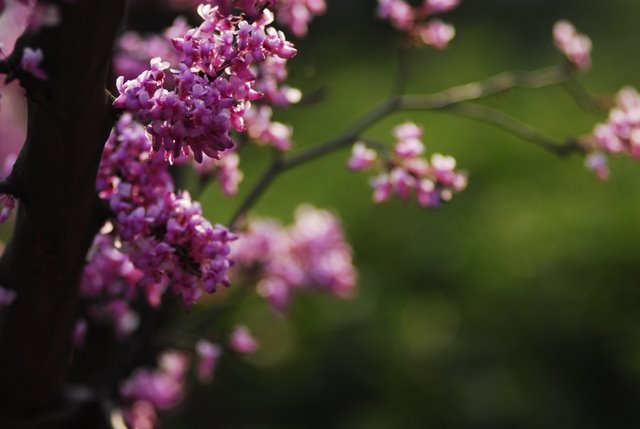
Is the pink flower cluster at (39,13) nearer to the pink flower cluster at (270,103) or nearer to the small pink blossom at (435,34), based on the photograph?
the pink flower cluster at (270,103)

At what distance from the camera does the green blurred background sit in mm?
4031

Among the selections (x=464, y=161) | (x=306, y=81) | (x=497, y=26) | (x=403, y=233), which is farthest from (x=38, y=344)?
(x=497, y=26)

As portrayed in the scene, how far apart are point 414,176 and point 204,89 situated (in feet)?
2.39

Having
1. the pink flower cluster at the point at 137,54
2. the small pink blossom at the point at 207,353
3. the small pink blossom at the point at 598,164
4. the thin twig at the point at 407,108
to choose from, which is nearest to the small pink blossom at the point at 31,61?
the thin twig at the point at 407,108

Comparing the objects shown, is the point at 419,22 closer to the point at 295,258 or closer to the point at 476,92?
the point at 476,92

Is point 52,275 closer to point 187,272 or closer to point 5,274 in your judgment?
point 5,274

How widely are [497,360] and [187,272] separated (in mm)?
2928

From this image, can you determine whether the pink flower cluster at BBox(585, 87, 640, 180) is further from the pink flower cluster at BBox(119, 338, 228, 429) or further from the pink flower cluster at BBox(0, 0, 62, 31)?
the pink flower cluster at BBox(0, 0, 62, 31)

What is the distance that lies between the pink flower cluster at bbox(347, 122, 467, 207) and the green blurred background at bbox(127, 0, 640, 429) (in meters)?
0.30

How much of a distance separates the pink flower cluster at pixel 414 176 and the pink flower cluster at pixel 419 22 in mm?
446

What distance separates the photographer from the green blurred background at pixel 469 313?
403 centimetres

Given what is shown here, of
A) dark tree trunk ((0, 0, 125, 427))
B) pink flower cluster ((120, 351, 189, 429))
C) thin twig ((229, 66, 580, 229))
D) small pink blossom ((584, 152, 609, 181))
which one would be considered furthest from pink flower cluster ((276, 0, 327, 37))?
pink flower cluster ((120, 351, 189, 429))

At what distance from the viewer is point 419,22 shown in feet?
8.04

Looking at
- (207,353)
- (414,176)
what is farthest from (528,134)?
(207,353)
